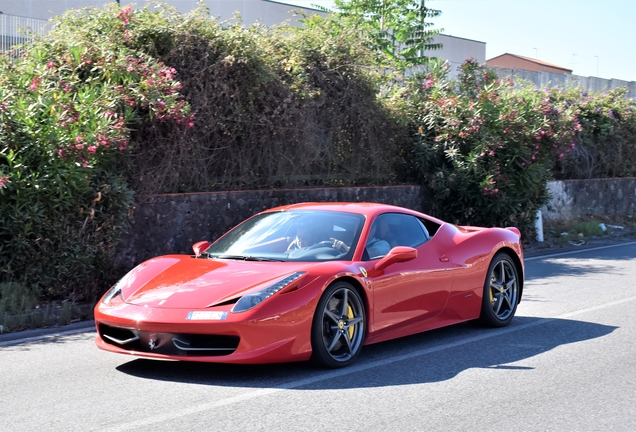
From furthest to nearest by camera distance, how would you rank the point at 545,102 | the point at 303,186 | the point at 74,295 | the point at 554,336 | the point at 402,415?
the point at 545,102
the point at 303,186
the point at 74,295
the point at 554,336
the point at 402,415

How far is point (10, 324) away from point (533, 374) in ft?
17.1

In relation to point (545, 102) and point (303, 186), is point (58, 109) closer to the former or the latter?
point (303, 186)

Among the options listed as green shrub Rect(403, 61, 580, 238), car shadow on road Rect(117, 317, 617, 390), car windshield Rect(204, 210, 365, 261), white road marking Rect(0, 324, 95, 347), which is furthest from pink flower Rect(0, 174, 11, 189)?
green shrub Rect(403, 61, 580, 238)

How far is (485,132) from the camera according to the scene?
54.5ft

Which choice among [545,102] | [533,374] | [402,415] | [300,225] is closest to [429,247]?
[300,225]

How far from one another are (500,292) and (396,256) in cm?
199

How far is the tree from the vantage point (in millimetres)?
26422

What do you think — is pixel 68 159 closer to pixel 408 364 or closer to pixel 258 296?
pixel 258 296

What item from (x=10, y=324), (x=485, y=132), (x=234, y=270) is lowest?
(x=10, y=324)

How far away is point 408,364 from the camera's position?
268 inches

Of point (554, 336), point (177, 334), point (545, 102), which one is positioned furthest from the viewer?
point (545, 102)

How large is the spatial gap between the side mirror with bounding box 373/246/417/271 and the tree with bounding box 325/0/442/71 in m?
19.3

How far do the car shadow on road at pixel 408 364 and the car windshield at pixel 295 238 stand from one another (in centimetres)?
92

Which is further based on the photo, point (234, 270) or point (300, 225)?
point (300, 225)
